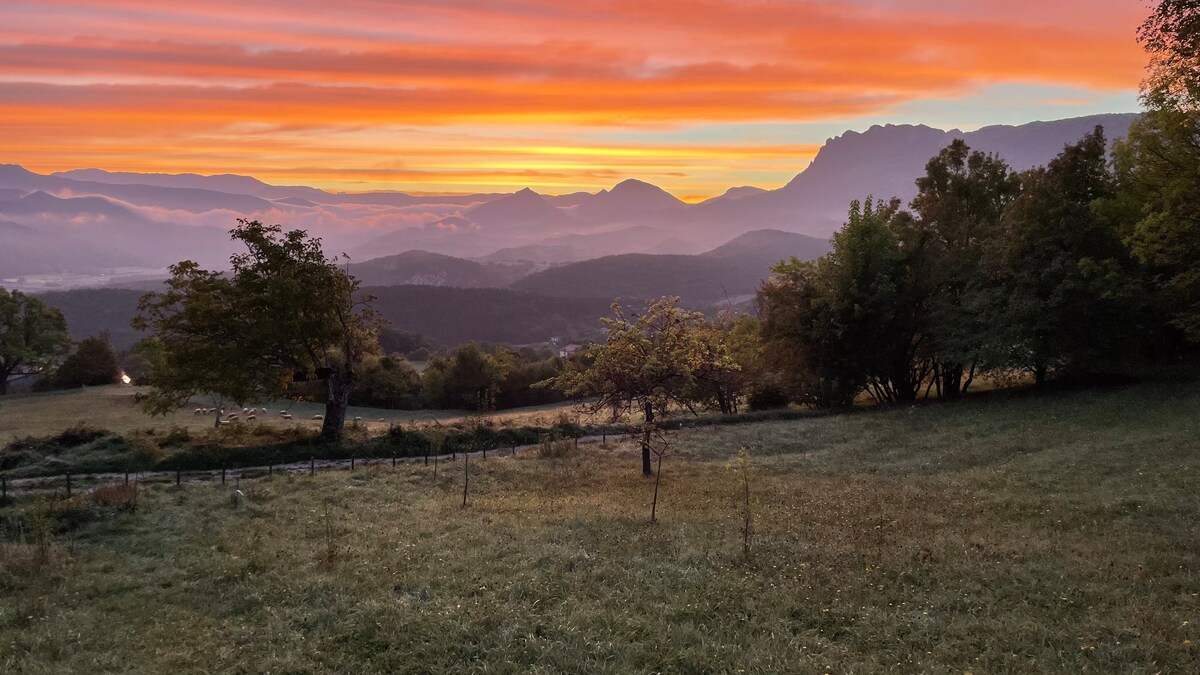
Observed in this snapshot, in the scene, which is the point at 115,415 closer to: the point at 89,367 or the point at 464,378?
the point at 89,367

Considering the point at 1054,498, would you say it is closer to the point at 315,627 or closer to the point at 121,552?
the point at 315,627

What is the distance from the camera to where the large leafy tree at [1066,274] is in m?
31.9

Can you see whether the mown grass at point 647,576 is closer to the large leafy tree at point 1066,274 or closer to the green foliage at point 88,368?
the large leafy tree at point 1066,274

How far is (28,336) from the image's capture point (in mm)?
69750

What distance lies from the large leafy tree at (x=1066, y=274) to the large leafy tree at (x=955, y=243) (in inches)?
87.4

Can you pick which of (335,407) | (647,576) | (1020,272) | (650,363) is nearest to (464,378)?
(335,407)

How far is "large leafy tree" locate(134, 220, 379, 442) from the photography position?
3262cm

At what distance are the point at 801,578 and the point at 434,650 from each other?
7.35 meters

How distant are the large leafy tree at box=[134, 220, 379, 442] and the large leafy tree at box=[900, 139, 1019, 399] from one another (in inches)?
1400

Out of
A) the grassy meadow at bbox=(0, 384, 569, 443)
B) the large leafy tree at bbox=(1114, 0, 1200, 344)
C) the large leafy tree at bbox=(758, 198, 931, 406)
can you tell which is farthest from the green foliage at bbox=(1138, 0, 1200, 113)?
the grassy meadow at bbox=(0, 384, 569, 443)

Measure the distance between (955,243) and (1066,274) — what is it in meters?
10.9

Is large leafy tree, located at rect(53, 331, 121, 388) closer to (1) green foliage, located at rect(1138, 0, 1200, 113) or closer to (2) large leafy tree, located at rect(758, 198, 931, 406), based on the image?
(2) large leafy tree, located at rect(758, 198, 931, 406)

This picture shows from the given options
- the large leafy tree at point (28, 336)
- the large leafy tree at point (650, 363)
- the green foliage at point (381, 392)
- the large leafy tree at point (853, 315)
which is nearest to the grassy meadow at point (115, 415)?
the green foliage at point (381, 392)

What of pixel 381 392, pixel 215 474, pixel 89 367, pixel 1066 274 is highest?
pixel 1066 274
